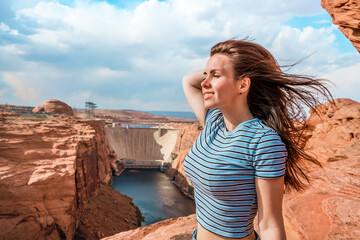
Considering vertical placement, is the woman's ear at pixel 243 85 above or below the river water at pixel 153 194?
above

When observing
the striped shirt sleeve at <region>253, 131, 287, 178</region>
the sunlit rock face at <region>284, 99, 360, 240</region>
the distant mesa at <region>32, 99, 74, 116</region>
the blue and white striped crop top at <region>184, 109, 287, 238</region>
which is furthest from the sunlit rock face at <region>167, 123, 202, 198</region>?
the striped shirt sleeve at <region>253, 131, 287, 178</region>

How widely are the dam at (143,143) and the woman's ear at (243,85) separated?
39.5 m

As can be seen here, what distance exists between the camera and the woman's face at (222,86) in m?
1.39

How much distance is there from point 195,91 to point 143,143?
40958 mm

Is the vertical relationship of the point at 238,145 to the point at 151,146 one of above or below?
above

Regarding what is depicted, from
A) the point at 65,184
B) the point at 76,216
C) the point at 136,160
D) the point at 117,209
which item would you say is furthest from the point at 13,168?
the point at 136,160

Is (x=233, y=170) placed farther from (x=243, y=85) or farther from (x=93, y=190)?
(x=93, y=190)

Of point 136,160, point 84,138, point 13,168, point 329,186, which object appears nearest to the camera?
point 329,186

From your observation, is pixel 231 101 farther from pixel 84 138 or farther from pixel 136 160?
pixel 136 160

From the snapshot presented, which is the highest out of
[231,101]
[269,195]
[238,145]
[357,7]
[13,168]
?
[357,7]

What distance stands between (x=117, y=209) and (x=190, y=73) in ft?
68.3

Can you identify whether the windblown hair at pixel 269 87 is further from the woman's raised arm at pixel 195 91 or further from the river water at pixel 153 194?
the river water at pixel 153 194

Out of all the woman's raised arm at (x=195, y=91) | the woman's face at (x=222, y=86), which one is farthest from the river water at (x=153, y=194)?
the woman's face at (x=222, y=86)

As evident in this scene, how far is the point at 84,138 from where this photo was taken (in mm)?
16844
